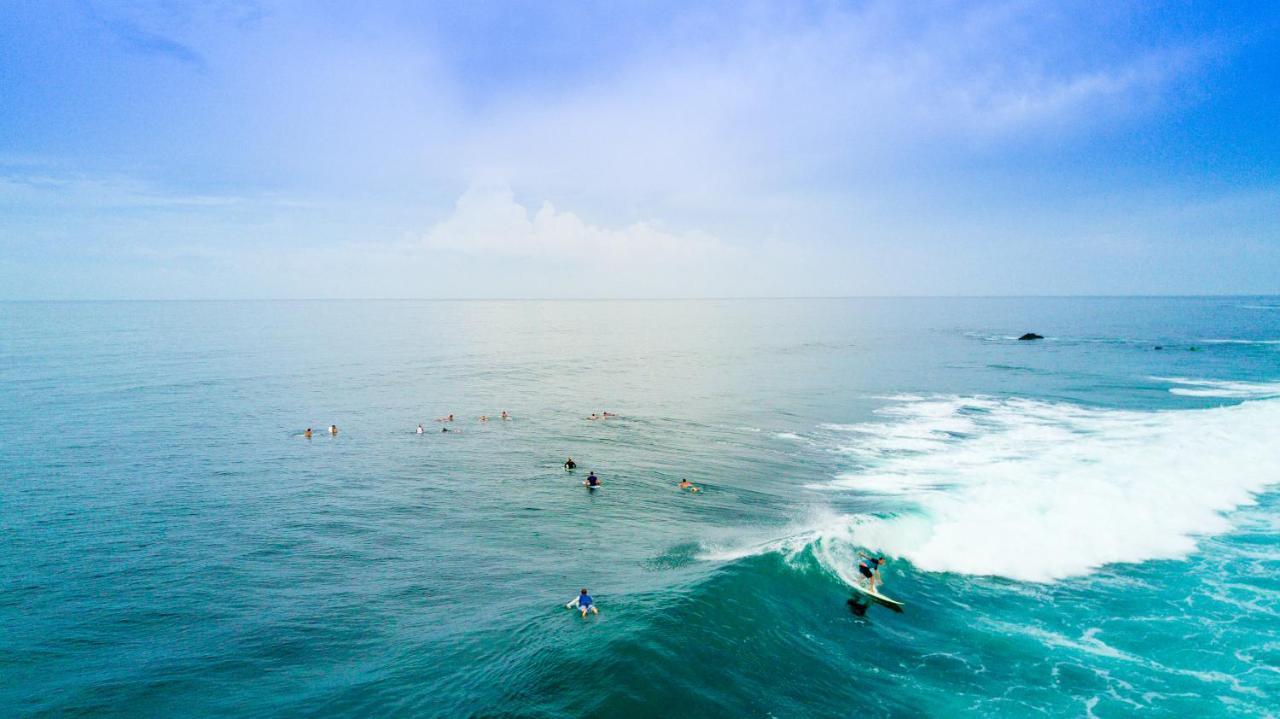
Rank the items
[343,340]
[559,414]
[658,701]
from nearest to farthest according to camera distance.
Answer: [658,701], [559,414], [343,340]

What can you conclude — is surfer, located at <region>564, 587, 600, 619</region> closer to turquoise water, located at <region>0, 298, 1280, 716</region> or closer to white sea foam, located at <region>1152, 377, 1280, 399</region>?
turquoise water, located at <region>0, 298, 1280, 716</region>

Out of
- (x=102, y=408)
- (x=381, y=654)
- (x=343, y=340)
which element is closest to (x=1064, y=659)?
(x=381, y=654)

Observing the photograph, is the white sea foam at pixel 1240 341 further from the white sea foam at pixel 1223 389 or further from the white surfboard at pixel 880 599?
the white surfboard at pixel 880 599

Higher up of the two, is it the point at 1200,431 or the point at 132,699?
the point at 1200,431

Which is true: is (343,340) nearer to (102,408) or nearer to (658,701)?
(102,408)

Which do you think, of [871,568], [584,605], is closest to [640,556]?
[584,605]

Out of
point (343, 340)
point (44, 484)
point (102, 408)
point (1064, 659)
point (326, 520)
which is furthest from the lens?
point (343, 340)

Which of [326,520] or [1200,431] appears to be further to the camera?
[1200,431]

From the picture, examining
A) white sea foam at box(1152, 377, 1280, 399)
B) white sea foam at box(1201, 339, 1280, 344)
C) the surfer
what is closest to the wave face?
white sea foam at box(1152, 377, 1280, 399)
